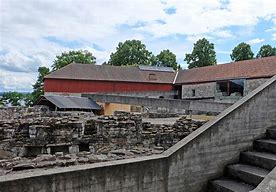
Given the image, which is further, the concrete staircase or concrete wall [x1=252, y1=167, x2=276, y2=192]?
the concrete staircase

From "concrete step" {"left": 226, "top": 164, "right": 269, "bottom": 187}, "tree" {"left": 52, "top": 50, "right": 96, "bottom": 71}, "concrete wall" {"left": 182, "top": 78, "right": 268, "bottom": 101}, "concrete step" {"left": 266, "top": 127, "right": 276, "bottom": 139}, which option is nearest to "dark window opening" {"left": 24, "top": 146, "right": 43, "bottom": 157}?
"concrete step" {"left": 226, "top": 164, "right": 269, "bottom": 187}

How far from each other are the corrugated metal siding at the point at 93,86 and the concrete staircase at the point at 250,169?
27.7 m

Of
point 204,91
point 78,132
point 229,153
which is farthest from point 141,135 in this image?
point 204,91

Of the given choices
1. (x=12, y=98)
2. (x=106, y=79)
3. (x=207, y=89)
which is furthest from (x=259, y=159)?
(x=12, y=98)

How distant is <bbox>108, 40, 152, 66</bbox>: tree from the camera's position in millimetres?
50812

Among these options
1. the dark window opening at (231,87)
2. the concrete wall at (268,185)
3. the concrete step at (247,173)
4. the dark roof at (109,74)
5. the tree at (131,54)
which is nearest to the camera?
the concrete wall at (268,185)

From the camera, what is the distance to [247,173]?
4.27 metres

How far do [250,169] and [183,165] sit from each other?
1.16m

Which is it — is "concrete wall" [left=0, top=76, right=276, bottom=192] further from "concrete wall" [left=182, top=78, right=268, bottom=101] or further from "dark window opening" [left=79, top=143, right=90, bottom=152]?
"concrete wall" [left=182, top=78, right=268, bottom=101]

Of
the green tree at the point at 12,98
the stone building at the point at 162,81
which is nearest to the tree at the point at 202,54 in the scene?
the stone building at the point at 162,81

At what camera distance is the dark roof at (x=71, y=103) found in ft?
67.7

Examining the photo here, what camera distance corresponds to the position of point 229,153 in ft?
15.9

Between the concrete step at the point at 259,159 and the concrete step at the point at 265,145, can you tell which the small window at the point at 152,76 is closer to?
the concrete step at the point at 265,145

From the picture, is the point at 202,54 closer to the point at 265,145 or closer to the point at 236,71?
the point at 236,71
